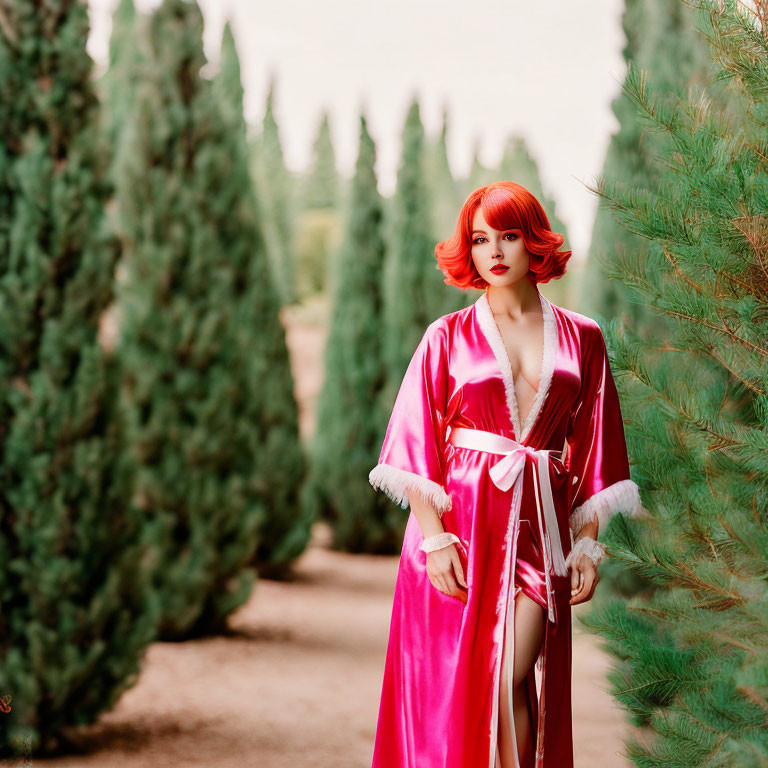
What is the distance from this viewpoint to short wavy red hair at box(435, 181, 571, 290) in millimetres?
2566

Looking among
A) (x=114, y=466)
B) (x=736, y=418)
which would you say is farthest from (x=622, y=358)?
(x=114, y=466)

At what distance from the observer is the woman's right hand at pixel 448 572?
252 cm

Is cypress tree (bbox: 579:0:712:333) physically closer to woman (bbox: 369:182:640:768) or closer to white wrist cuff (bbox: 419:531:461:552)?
woman (bbox: 369:182:640:768)

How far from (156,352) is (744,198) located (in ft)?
17.4

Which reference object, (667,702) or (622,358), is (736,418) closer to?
(622,358)

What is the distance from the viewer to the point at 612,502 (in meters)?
2.55

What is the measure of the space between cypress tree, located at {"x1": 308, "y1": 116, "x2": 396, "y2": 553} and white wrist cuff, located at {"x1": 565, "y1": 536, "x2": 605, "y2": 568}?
28.9 feet

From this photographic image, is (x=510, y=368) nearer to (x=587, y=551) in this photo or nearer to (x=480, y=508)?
(x=480, y=508)

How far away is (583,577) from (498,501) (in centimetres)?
32

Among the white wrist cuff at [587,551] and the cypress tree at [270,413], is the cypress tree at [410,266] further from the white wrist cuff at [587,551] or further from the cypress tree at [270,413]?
the white wrist cuff at [587,551]

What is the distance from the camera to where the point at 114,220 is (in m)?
7.09

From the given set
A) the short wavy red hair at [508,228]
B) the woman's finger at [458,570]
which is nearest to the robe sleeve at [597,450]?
the short wavy red hair at [508,228]

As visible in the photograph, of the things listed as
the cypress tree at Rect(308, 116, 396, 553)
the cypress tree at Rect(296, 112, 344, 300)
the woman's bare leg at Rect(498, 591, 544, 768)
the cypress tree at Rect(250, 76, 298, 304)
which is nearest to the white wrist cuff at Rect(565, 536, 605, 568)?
the woman's bare leg at Rect(498, 591, 544, 768)

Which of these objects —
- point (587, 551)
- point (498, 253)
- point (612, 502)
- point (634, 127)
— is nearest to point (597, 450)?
point (612, 502)
